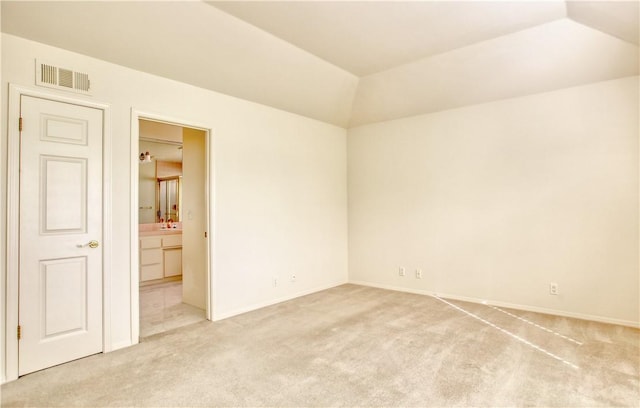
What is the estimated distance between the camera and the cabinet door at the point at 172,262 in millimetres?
5809

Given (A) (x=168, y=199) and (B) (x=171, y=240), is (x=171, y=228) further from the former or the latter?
(B) (x=171, y=240)

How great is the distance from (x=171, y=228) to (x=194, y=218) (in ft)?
8.07

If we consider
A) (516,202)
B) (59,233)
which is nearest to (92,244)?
(59,233)

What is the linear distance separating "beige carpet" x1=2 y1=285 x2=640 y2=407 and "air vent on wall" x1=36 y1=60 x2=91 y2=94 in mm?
2256

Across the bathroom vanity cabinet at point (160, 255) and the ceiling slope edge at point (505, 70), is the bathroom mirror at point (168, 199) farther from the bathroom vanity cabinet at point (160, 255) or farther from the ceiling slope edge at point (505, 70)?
the ceiling slope edge at point (505, 70)

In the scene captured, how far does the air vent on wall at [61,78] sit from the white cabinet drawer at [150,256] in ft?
10.7

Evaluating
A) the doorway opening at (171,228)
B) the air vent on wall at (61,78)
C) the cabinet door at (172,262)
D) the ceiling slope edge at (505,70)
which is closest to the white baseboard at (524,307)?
the ceiling slope edge at (505,70)

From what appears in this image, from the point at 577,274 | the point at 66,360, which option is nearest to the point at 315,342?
the point at 66,360

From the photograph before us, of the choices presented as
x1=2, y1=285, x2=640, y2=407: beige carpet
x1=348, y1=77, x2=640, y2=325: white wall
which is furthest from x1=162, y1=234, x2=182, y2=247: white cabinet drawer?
x1=348, y1=77, x2=640, y2=325: white wall

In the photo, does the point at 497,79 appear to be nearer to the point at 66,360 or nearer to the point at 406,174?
the point at 406,174

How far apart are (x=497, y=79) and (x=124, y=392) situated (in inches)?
184

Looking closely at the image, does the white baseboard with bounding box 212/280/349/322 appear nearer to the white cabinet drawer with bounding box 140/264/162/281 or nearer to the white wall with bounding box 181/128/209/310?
the white wall with bounding box 181/128/209/310

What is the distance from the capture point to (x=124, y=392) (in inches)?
91.0

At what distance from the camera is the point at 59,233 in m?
2.76
